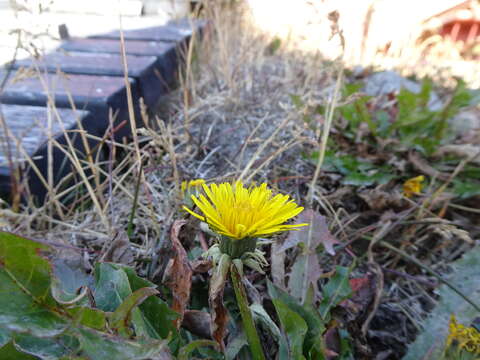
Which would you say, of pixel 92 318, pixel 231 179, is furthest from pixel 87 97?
pixel 92 318

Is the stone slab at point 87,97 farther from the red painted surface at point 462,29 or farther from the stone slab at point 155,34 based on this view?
the red painted surface at point 462,29

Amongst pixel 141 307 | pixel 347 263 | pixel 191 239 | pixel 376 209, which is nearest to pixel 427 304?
pixel 347 263

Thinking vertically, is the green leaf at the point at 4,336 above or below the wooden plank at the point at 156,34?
below

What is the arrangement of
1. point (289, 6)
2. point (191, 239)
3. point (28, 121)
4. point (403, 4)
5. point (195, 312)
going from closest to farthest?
1. point (195, 312)
2. point (191, 239)
3. point (28, 121)
4. point (289, 6)
5. point (403, 4)

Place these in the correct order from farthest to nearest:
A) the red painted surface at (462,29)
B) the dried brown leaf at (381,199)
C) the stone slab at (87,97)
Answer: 1. the red painted surface at (462,29)
2. the stone slab at (87,97)
3. the dried brown leaf at (381,199)

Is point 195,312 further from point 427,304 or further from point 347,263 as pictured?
point 427,304

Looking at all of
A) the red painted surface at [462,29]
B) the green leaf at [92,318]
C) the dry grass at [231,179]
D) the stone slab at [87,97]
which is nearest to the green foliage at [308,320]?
the dry grass at [231,179]
